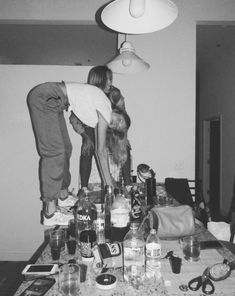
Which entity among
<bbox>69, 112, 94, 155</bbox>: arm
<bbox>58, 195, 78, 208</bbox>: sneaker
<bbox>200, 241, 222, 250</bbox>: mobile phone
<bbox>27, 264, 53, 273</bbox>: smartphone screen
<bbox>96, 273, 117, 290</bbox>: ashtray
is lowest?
<bbox>96, 273, 117, 290</bbox>: ashtray

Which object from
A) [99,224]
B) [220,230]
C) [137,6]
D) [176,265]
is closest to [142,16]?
[137,6]

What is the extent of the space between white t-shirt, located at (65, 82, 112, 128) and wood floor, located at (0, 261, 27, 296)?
6.03ft

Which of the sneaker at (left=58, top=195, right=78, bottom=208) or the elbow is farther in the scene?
the sneaker at (left=58, top=195, right=78, bottom=208)

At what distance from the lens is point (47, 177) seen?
191cm

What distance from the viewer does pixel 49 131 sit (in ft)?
6.15

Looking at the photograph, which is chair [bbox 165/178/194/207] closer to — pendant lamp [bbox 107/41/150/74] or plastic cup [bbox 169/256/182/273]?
pendant lamp [bbox 107/41/150/74]

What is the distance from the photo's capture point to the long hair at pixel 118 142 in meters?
3.03

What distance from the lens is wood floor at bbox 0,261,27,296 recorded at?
101 inches

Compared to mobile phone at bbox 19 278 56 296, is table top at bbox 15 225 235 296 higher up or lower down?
lower down

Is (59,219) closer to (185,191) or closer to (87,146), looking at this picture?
(87,146)

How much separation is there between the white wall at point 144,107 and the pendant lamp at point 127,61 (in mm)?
673

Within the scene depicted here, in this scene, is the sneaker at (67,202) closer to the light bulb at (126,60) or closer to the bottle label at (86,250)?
the bottle label at (86,250)

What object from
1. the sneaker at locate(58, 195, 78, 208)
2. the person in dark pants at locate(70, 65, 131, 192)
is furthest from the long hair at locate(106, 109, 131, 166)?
the sneaker at locate(58, 195, 78, 208)

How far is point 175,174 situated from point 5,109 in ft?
7.34
